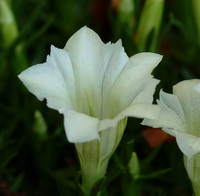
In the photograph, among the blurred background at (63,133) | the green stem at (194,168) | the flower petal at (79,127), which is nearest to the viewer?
the flower petal at (79,127)

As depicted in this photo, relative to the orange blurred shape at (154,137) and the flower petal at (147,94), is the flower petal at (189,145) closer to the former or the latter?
the flower petal at (147,94)

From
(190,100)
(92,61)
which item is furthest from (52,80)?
(190,100)

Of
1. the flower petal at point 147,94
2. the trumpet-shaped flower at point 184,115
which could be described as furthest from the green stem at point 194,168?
the flower petal at point 147,94

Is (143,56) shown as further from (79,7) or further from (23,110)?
(79,7)

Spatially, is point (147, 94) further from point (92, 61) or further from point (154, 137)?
point (154, 137)

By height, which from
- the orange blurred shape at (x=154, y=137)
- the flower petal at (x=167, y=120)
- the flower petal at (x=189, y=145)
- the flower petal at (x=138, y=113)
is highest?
the flower petal at (x=138, y=113)

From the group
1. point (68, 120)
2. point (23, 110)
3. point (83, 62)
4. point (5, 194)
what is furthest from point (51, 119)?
point (68, 120)

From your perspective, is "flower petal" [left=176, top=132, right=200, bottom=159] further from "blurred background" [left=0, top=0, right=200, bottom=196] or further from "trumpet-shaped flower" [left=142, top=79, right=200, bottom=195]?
"blurred background" [left=0, top=0, right=200, bottom=196]
